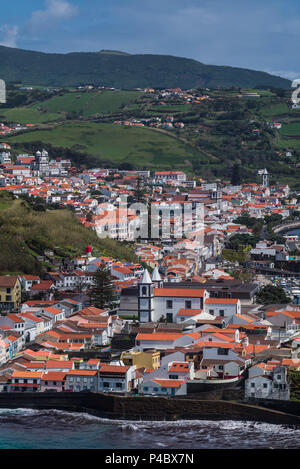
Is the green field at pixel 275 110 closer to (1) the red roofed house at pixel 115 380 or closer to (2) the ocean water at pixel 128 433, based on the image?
(1) the red roofed house at pixel 115 380

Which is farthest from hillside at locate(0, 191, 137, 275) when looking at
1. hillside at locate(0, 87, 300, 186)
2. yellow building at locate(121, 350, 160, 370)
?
hillside at locate(0, 87, 300, 186)

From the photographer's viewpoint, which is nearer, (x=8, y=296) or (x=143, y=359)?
(x=143, y=359)

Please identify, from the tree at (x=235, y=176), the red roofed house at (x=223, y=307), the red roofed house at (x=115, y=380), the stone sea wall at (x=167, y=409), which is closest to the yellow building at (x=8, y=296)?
the red roofed house at (x=223, y=307)

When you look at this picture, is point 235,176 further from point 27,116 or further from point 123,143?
point 27,116

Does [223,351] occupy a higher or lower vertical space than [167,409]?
higher

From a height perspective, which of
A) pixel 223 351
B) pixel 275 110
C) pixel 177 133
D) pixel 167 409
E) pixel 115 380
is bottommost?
pixel 167 409

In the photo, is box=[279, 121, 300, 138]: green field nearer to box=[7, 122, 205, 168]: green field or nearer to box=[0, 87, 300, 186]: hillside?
box=[0, 87, 300, 186]: hillside

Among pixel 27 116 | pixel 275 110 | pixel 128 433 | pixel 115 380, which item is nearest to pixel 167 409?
pixel 115 380

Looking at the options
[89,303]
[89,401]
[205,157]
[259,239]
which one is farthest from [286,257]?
[205,157]
